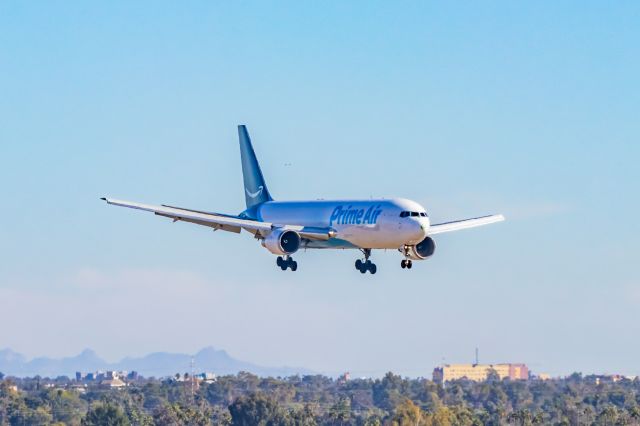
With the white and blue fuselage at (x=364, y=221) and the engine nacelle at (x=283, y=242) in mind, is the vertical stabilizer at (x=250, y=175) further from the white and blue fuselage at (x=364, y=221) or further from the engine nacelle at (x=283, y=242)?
the engine nacelle at (x=283, y=242)

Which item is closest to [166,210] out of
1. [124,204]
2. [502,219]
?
[124,204]

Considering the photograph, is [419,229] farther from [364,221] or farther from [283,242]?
[283,242]

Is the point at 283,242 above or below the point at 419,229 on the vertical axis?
above

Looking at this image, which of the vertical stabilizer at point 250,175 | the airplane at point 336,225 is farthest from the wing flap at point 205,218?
the vertical stabilizer at point 250,175

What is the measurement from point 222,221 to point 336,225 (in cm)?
1060

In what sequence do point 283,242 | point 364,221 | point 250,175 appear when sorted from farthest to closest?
point 250,175 < point 283,242 < point 364,221

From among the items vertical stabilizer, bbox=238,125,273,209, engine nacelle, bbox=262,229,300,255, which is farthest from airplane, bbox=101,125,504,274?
vertical stabilizer, bbox=238,125,273,209

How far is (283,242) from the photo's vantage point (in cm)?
13112

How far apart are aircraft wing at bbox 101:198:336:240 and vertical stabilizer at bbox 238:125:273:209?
1076 cm

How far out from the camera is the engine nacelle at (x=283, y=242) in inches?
5157

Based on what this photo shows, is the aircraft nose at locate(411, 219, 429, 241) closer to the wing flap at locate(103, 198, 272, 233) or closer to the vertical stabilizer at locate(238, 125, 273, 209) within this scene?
the wing flap at locate(103, 198, 272, 233)

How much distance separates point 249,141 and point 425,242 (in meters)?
34.6

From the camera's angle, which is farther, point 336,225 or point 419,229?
point 336,225

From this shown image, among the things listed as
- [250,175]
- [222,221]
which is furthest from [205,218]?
[250,175]
